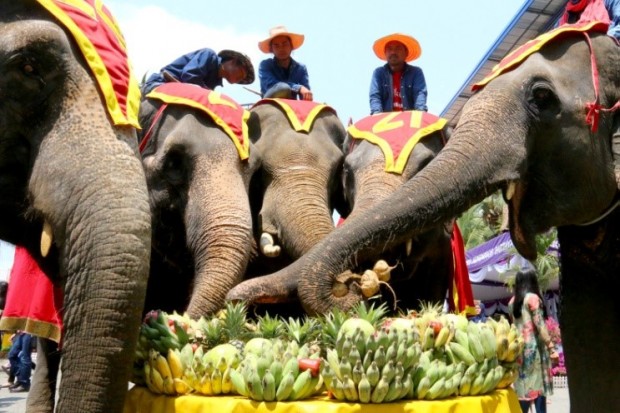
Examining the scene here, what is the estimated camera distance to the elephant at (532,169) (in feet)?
11.4

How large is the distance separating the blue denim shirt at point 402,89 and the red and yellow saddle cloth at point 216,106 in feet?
4.87

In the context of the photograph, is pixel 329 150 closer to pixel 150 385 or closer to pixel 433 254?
pixel 433 254

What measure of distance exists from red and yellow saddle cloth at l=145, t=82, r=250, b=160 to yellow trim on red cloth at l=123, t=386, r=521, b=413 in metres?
2.33

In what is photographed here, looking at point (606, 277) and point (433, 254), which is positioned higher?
point (433, 254)

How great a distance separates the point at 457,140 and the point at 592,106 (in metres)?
0.58

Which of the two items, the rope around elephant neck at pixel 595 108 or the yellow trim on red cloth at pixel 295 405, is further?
the rope around elephant neck at pixel 595 108

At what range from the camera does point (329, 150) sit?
229 inches

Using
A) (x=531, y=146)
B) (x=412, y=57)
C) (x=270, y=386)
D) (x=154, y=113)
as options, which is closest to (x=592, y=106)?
(x=531, y=146)

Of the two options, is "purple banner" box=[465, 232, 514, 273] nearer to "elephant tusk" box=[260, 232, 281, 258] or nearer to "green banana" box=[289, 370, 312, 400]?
"elephant tusk" box=[260, 232, 281, 258]

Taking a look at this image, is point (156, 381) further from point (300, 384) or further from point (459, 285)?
point (459, 285)

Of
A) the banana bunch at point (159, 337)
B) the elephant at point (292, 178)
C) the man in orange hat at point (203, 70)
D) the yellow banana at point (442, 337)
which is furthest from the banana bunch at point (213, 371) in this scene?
the man in orange hat at point (203, 70)

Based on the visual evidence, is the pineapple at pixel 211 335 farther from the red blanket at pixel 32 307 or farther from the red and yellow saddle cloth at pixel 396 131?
the red and yellow saddle cloth at pixel 396 131

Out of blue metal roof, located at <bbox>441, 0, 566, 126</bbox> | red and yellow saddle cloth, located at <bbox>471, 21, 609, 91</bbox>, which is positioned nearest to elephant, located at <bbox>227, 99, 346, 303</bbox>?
red and yellow saddle cloth, located at <bbox>471, 21, 609, 91</bbox>

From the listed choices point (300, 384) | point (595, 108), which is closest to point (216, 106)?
point (595, 108)
